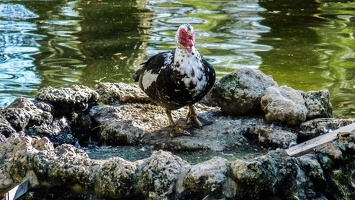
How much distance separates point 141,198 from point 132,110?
1517 mm

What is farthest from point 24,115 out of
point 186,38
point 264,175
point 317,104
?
point 317,104

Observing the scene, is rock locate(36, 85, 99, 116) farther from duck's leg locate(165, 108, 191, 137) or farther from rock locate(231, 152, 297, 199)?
rock locate(231, 152, 297, 199)

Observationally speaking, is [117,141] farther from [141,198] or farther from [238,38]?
[238,38]

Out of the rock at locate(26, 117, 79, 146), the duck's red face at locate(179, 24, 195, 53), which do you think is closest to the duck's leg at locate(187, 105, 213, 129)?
the duck's red face at locate(179, 24, 195, 53)

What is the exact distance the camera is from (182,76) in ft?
15.6

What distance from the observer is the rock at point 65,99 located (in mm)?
5047

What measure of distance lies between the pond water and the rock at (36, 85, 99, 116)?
132 cm

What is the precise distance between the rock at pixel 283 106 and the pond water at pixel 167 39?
109 centimetres

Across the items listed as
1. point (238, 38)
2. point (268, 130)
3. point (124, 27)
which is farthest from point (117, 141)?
point (124, 27)

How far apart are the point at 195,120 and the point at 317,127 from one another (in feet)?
2.49

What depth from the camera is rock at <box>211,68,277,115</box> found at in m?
5.04

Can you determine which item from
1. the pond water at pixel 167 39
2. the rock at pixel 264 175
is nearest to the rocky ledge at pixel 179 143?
the rock at pixel 264 175

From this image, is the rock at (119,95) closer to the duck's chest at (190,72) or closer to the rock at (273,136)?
the duck's chest at (190,72)

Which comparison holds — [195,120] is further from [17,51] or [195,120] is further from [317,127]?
[17,51]
